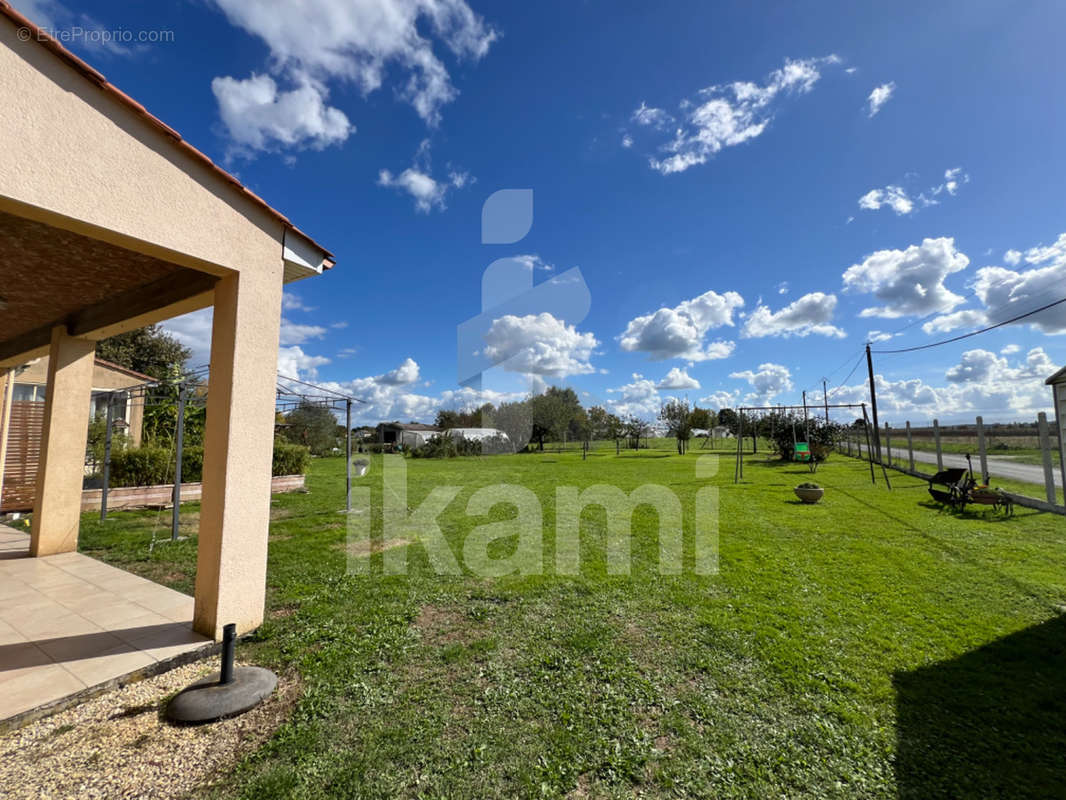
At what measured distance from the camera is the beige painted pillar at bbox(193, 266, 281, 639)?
3.21 metres

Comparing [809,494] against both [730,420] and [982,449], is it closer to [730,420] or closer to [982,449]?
[982,449]

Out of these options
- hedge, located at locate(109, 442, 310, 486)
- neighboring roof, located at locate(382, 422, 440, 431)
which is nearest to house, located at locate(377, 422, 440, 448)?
neighboring roof, located at locate(382, 422, 440, 431)

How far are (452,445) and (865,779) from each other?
26902 mm

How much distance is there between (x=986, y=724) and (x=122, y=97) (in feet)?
20.5

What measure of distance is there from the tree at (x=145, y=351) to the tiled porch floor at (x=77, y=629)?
20.4 meters

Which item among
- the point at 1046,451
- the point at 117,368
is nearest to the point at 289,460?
the point at 117,368

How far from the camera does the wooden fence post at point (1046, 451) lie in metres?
7.67

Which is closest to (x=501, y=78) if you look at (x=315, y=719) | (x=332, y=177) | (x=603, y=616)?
(x=332, y=177)

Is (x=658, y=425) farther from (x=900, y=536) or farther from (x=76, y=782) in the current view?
(x=76, y=782)

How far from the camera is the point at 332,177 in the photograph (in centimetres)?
840

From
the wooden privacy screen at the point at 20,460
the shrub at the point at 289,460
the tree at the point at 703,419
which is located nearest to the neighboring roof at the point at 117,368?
the wooden privacy screen at the point at 20,460

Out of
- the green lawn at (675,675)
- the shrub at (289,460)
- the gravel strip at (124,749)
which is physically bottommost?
the green lawn at (675,675)

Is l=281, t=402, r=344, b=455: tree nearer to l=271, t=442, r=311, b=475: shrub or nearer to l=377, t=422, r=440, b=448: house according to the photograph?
l=377, t=422, r=440, b=448: house

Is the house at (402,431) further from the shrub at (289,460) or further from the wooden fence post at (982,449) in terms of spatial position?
the wooden fence post at (982,449)
